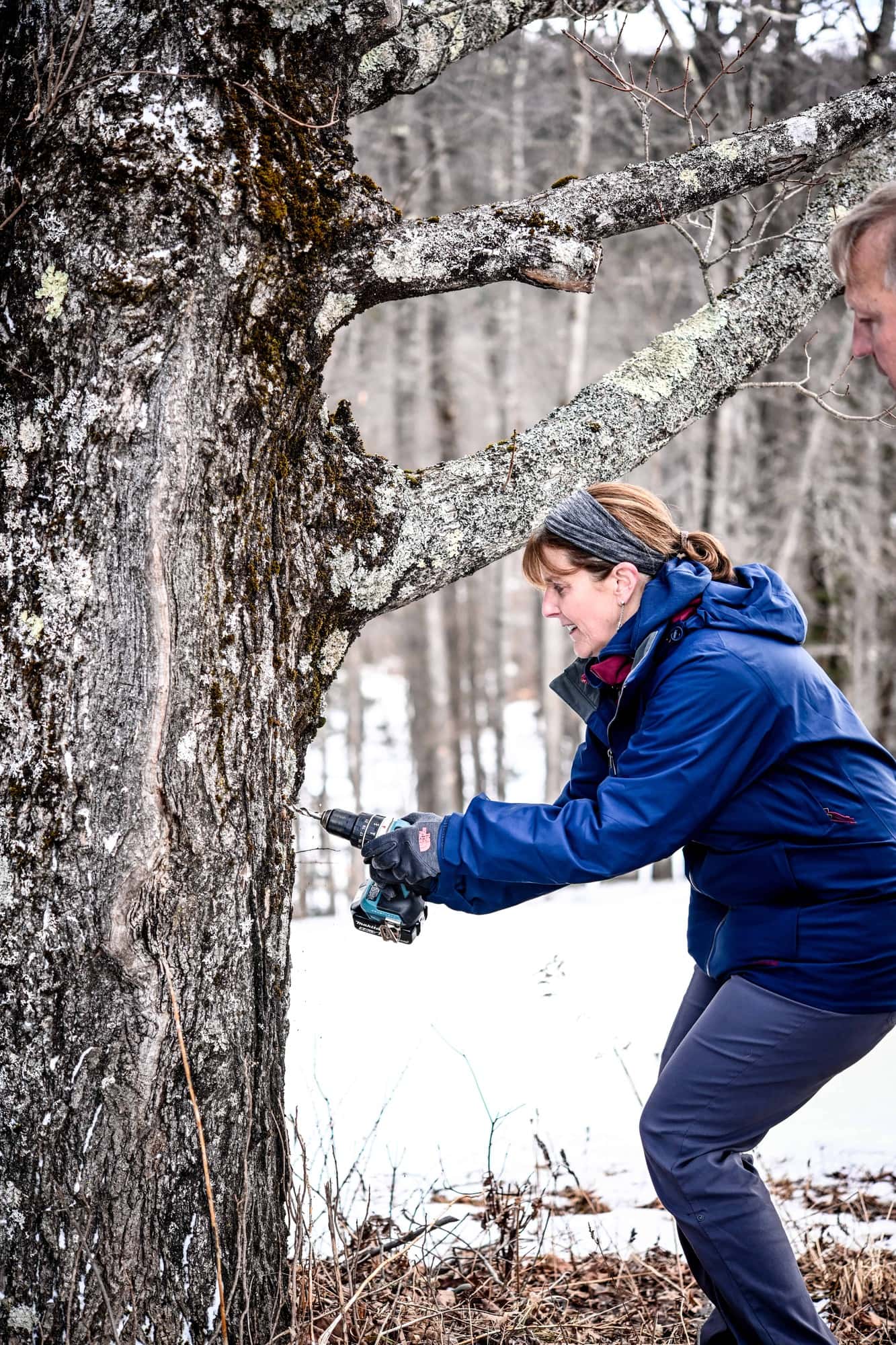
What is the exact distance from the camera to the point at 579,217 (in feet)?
8.68

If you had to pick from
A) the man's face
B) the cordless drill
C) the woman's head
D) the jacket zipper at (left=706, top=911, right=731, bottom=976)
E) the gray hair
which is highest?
Answer: the gray hair

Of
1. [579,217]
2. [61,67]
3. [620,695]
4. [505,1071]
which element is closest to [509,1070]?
[505,1071]

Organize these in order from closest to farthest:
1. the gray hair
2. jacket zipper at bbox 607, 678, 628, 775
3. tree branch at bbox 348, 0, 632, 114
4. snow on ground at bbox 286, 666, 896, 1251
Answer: the gray hair, jacket zipper at bbox 607, 678, 628, 775, tree branch at bbox 348, 0, 632, 114, snow on ground at bbox 286, 666, 896, 1251

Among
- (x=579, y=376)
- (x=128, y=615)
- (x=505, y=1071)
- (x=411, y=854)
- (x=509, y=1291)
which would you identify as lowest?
(x=509, y=1291)

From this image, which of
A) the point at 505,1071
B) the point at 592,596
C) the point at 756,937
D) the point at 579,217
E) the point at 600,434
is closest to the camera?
the point at 756,937

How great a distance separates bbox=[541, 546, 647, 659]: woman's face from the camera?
2.48 meters

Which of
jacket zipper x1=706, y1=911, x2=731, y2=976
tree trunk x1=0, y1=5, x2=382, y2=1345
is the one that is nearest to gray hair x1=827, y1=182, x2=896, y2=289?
tree trunk x1=0, y1=5, x2=382, y2=1345

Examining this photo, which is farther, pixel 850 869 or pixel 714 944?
pixel 714 944

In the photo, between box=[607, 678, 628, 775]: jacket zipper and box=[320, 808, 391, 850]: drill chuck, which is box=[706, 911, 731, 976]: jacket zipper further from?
box=[320, 808, 391, 850]: drill chuck

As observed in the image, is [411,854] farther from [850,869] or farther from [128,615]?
[850,869]

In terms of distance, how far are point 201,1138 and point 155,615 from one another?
1.08m

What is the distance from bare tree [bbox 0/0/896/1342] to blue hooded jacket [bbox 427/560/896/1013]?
23.0 inches

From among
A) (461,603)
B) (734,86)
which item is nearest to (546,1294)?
(734,86)

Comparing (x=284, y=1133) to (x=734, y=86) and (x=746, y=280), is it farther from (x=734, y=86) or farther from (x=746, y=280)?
(x=734, y=86)
